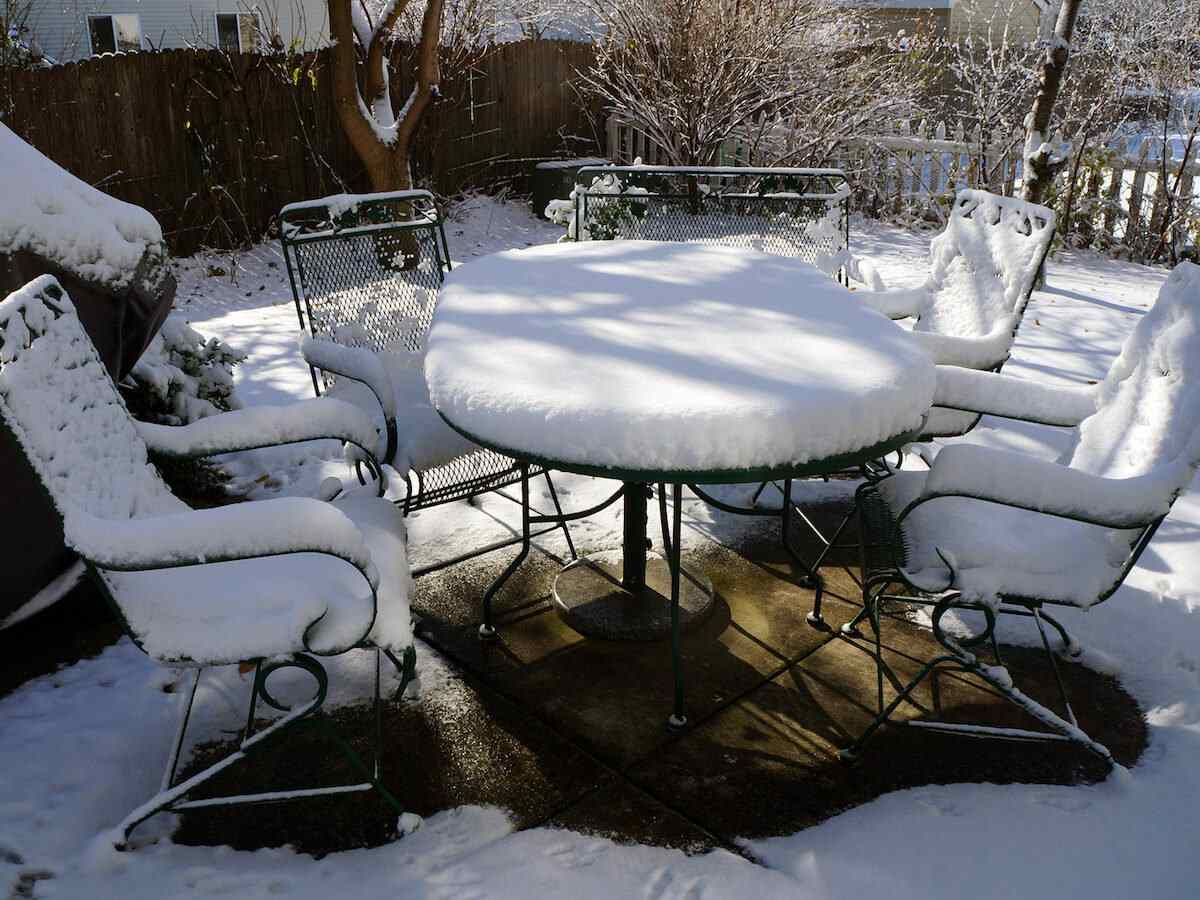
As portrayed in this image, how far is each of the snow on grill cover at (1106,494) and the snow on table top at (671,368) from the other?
0.35 m

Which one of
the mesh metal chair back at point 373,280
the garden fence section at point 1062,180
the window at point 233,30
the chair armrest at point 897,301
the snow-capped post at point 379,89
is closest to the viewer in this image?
the mesh metal chair back at point 373,280

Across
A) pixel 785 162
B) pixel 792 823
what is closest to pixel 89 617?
pixel 792 823

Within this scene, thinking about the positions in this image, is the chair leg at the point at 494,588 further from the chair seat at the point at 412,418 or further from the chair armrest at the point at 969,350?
the chair armrest at the point at 969,350

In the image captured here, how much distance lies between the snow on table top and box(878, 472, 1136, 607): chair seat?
34 cm

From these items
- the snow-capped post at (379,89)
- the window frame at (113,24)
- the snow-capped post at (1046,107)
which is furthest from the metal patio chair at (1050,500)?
the window frame at (113,24)

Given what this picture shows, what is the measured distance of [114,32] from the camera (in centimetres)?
1371

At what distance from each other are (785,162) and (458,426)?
761 centimetres

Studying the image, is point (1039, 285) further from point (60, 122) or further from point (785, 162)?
point (60, 122)

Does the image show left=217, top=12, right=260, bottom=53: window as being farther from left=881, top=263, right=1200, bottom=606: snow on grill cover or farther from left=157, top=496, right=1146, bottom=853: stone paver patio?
left=881, top=263, right=1200, bottom=606: snow on grill cover

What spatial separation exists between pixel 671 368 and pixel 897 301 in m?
1.57

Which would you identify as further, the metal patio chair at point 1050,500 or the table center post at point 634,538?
the table center post at point 634,538

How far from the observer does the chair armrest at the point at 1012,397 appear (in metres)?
2.53

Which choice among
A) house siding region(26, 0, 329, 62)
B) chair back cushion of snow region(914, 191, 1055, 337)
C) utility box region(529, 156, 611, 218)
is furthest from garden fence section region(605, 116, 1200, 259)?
house siding region(26, 0, 329, 62)

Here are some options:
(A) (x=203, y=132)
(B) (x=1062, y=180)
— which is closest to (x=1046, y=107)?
(B) (x=1062, y=180)
